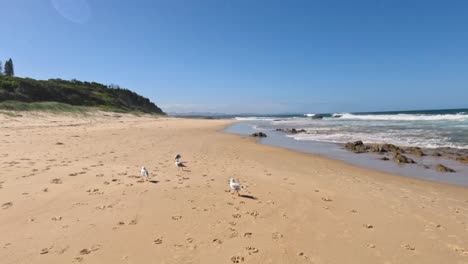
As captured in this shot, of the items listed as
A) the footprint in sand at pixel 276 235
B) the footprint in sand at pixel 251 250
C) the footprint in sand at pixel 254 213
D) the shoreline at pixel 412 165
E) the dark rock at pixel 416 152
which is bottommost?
the shoreline at pixel 412 165

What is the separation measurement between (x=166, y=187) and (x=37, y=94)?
5327 centimetres

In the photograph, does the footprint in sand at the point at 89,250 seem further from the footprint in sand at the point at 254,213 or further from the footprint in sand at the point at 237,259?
the footprint in sand at the point at 254,213

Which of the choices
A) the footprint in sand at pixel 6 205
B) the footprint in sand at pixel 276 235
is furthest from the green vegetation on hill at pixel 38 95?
the footprint in sand at pixel 276 235

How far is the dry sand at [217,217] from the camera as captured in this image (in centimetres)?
435

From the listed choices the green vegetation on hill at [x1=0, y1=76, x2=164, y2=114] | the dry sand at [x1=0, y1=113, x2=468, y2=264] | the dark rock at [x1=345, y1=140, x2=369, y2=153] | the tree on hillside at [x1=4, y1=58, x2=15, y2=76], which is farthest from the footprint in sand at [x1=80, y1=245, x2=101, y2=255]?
the tree on hillside at [x1=4, y1=58, x2=15, y2=76]

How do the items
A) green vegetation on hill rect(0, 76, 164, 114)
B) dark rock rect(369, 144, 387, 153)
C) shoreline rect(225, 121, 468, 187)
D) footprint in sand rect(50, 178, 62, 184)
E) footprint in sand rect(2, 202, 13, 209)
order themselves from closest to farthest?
footprint in sand rect(2, 202, 13, 209)
footprint in sand rect(50, 178, 62, 184)
shoreline rect(225, 121, 468, 187)
dark rock rect(369, 144, 387, 153)
green vegetation on hill rect(0, 76, 164, 114)

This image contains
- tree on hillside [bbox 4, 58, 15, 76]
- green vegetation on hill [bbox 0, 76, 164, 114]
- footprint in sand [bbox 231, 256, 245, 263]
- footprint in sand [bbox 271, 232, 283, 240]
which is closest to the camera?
footprint in sand [bbox 231, 256, 245, 263]

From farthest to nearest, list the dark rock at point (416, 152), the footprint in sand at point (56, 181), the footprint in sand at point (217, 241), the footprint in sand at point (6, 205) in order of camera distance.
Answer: the dark rock at point (416, 152) < the footprint in sand at point (56, 181) < the footprint in sand at point (6, 205) < the footprint in sand at point (217, 241)

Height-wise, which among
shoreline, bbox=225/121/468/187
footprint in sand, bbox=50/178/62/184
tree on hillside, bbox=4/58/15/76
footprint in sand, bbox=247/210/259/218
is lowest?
shoreline, bbox=225/121/468/187

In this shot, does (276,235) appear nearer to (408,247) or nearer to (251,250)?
(251,250)

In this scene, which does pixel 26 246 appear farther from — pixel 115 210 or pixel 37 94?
pixel 37 94

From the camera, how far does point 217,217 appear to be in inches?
226

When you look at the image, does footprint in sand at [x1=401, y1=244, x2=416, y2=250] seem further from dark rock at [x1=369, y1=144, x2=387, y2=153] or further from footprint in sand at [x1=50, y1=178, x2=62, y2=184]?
dark rock at [x1=369, y1=144, x2=387, y2=153]

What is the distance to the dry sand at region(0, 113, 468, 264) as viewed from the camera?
171 inches
